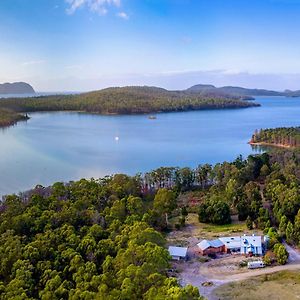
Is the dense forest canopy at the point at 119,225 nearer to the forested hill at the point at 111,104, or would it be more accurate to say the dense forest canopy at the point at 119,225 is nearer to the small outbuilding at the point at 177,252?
the small outbuilding at the point at 177,252

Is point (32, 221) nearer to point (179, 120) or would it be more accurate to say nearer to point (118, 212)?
point (118, 212)

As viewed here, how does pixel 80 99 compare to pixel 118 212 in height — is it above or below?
above

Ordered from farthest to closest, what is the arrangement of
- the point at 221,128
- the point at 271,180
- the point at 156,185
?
the point at 221,128
the point at 156,185
the point at 271,180

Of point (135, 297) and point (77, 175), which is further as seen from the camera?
point (77, 175)

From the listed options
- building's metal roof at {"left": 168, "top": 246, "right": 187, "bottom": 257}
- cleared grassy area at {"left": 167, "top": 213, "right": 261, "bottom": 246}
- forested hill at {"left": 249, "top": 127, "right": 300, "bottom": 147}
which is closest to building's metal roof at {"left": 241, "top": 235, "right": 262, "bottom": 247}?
cleared grassy area at {"left": 167, "top": 213, "right": 261, "bottom": 246}

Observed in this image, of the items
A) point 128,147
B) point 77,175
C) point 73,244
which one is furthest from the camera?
point 128,147

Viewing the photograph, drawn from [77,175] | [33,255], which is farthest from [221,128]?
[33,255]
